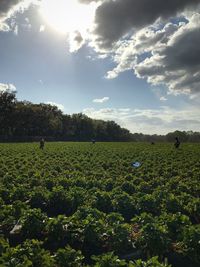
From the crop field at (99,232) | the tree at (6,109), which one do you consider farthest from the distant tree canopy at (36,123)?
the crop field at (99,232)

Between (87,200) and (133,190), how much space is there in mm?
3493

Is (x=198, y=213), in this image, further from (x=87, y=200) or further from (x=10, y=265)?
(x=10, y=265)

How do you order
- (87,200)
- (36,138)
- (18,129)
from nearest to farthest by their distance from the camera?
1. (87,200)
2. (36,138)
3. (18,129)

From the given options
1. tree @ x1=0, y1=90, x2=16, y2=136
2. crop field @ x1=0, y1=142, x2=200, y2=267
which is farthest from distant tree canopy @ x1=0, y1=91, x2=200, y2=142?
crop field @ x1=0, y1=142, x2=200, y2=267

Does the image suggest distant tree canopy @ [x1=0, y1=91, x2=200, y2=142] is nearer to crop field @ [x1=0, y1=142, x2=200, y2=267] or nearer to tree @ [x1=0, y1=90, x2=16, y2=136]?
tree @ [x1=0, y1=90, x2=16, y2=136]

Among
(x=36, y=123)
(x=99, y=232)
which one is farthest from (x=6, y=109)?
(x=99, y=232)

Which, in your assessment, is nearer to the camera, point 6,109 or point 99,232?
point 99,232

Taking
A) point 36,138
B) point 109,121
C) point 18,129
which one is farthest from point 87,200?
point 109,121

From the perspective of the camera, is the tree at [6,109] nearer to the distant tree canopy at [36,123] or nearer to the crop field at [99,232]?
the distant tree canopy at [36,123]

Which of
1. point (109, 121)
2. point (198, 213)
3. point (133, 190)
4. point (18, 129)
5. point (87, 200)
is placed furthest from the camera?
point (109, 121)

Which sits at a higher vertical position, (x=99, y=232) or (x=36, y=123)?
(x=36, y=123)

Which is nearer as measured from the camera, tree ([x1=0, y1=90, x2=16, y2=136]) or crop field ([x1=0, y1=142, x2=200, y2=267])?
crop field ([x1=0, y1=142, x2=200, y2=267])

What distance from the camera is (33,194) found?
14.1 meters

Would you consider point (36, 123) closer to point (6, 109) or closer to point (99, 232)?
point (6, 109)
